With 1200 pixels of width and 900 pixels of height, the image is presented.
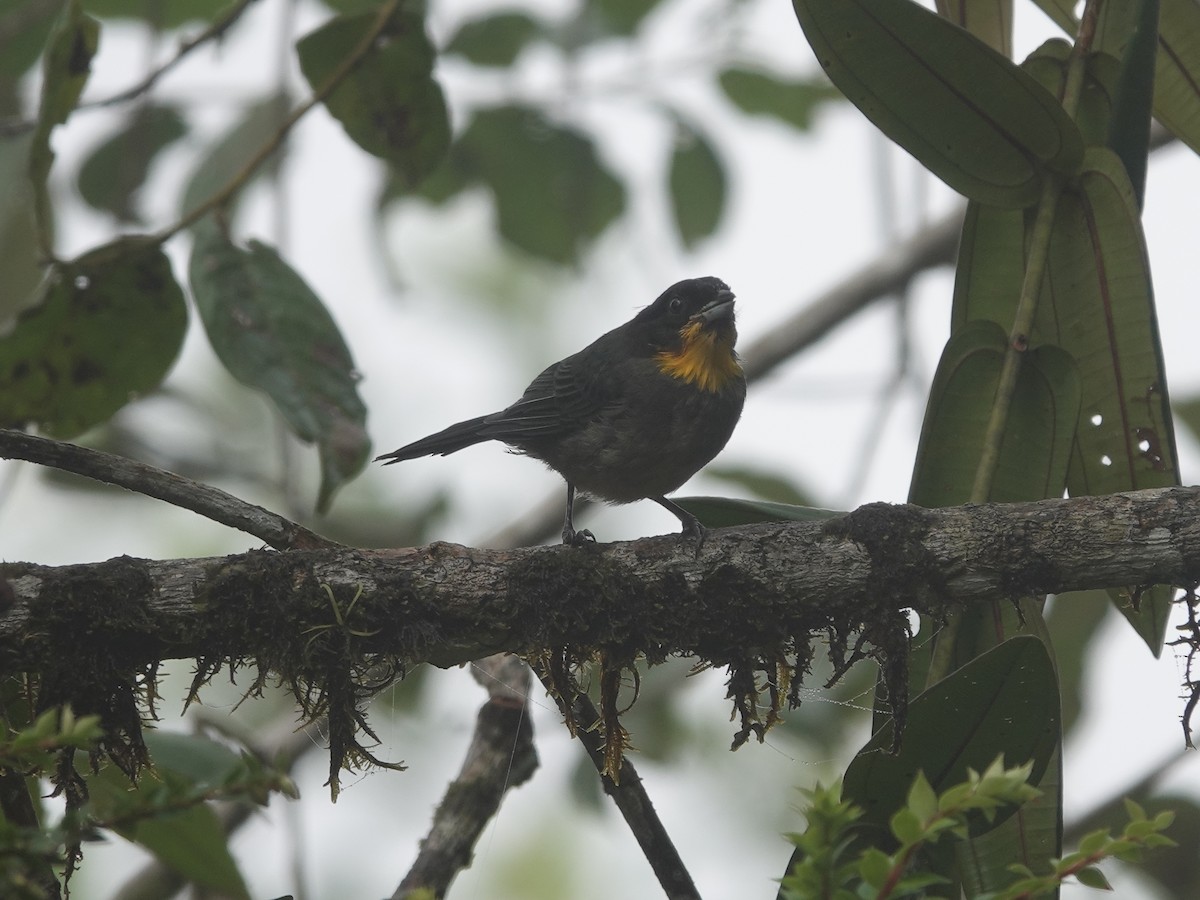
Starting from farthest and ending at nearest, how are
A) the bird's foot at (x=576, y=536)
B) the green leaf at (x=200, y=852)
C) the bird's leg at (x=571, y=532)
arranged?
the bird's leg at (x=571, y=532)
the bird's foot at (x=576, y=536)
the green leaf at (x=200, y=852)

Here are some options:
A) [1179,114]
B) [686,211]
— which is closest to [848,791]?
[1179,114]

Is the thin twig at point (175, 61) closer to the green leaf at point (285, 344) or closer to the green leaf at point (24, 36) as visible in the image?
the green leaf at point (285, 344)

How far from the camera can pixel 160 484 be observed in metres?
2.89

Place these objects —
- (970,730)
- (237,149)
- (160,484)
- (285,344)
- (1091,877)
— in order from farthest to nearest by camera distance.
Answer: (237,149) < (285,344) < (160,484) < (970,730) < (1091,877)

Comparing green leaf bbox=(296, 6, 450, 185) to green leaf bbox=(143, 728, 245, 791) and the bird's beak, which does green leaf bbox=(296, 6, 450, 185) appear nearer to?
the bird's beak

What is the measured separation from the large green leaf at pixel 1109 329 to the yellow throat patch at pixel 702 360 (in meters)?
1.68

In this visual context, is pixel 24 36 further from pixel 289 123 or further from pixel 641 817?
pixel 641 817

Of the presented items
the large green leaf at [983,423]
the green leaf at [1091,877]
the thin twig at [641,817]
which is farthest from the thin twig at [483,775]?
the green leaf at [1091,877]

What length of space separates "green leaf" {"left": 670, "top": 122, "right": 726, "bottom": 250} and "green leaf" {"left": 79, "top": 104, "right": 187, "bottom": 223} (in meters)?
2.31

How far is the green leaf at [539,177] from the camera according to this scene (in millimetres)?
5645

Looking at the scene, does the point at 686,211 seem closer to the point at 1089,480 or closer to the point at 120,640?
the point at 1089,480

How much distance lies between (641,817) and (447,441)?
204cm

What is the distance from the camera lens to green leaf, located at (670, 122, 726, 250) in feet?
18.5

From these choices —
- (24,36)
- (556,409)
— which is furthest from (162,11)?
(556,409)
